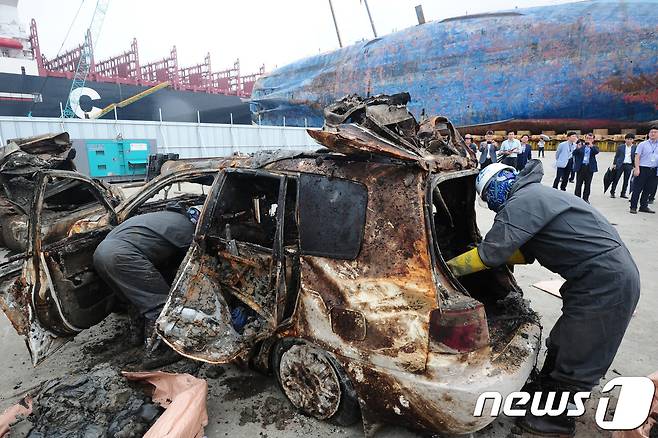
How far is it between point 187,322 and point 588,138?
1042 centimetres

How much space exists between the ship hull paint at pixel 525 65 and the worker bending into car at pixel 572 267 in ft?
68.3

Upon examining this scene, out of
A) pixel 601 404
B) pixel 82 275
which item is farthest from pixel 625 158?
pixel 82 275

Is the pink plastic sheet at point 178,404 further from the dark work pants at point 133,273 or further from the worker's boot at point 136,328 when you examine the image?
the worker's boot at point 136,328

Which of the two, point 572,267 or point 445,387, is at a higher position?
point 572,267

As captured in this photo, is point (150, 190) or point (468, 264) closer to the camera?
point (468, 264)

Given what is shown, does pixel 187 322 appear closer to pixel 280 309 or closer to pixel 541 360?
pixel 280 309

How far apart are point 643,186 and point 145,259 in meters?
9.87

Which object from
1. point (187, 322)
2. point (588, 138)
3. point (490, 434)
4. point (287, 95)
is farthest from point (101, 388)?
point (287, 95)

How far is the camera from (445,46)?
23094mm

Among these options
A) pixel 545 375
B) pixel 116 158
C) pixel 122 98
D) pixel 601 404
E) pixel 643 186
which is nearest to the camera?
pixel 601 404

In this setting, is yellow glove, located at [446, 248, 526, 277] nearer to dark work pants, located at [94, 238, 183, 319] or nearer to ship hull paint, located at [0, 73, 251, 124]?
dark work pants, located at [94, 238, 183, 319]

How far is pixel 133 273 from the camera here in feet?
9.36

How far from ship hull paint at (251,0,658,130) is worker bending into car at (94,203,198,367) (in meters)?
21.9

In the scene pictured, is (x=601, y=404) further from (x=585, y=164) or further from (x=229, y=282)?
(x=585, y=164)
